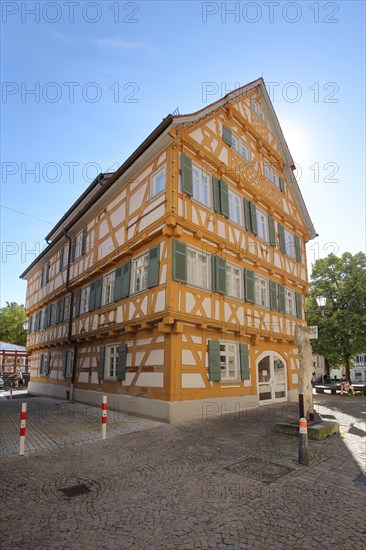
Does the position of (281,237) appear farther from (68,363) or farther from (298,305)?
(68,363)

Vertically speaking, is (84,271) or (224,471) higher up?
(84,271)

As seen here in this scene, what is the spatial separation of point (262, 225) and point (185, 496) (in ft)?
42.5

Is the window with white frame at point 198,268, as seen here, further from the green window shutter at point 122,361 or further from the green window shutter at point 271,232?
the green window shutter at point 271,232

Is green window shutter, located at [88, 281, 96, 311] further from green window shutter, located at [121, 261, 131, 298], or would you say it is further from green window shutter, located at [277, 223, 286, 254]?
green window shutter, located at [277, 223, 286, 254]

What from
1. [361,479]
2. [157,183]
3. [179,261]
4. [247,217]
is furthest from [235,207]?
[361,479]

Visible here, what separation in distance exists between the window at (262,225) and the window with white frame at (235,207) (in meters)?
1.62

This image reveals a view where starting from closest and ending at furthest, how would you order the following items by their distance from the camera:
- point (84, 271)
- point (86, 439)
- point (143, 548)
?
point (143, 548), point (86, 439), point (84, 271)

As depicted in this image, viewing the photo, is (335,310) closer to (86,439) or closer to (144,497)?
(86,439)

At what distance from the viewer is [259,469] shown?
5.90 metres

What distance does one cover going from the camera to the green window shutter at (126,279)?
12681 mm

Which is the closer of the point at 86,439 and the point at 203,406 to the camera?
the point at 86,439

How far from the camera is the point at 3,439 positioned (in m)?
7.84

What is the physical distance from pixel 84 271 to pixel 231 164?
8.36 m

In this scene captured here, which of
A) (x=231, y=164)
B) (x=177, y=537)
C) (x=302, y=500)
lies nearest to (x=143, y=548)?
(x=177, y=537)
